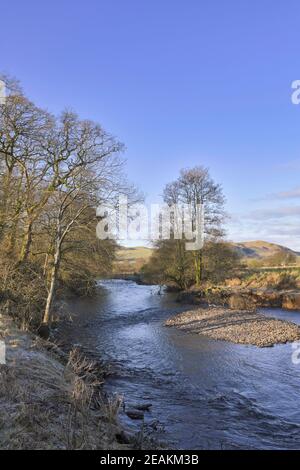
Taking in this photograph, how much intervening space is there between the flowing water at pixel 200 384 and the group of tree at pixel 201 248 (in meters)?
13.9

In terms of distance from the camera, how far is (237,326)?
745 inches

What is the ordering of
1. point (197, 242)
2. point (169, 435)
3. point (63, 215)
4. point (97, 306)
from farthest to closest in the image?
point (197, 242), point (97, 306), point (63, 215), point (169, 435)

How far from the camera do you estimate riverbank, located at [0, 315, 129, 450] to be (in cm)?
540

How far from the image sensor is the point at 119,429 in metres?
6.61

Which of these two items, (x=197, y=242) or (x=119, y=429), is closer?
(x=119, y=429)

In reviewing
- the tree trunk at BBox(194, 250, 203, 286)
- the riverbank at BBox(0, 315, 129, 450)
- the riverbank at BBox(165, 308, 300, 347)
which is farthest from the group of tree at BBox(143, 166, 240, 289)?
the riverbank at BBox(0, 315, 129, 450)

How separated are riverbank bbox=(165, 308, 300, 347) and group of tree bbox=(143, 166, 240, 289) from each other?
10153mm

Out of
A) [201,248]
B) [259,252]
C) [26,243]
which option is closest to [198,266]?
[201,248]

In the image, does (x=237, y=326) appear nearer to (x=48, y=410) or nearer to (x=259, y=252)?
(x=48, y=410)

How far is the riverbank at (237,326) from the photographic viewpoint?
16594 mm

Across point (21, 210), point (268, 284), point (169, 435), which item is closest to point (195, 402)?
point (169, 435)

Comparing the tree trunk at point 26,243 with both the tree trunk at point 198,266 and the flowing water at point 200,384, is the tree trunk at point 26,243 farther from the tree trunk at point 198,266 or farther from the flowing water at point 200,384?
the tree trunk at point 198,266
